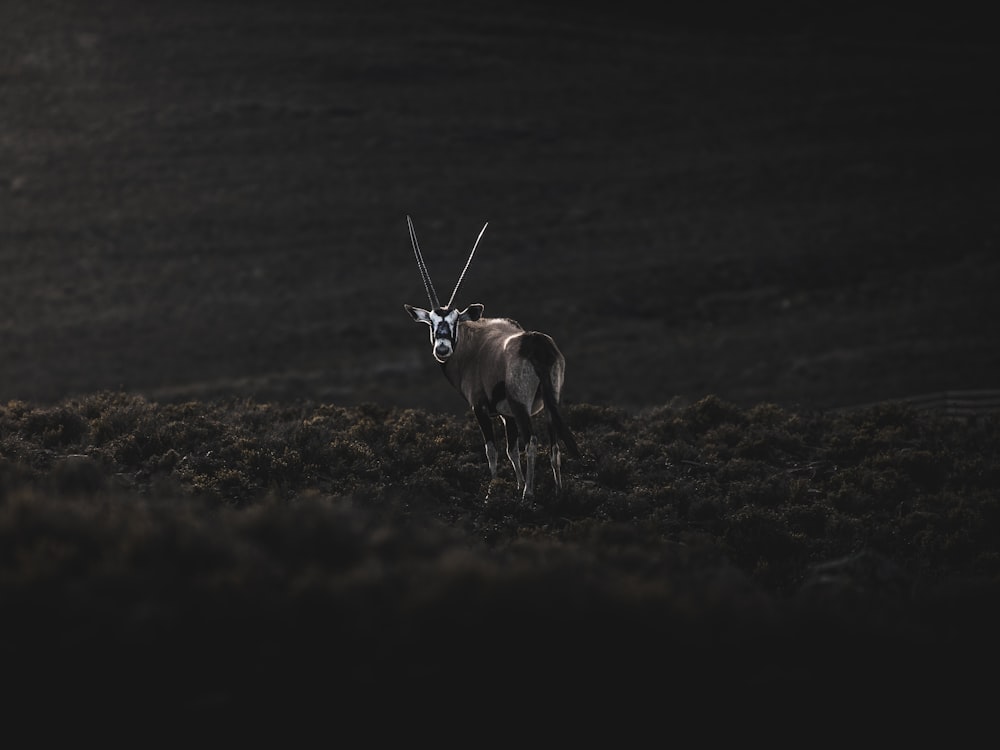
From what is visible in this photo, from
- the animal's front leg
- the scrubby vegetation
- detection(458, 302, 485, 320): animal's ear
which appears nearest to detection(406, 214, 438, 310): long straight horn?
detection(458, 302, 485, 320): animal's ear

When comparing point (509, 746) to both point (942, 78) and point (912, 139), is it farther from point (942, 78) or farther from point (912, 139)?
point (942, 78)

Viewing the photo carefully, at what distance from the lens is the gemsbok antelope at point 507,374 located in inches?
425

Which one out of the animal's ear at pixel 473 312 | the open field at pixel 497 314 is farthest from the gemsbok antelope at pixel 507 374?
the open field at pixel 497 314

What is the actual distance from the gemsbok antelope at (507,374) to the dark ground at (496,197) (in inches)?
576

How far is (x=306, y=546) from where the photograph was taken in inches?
260

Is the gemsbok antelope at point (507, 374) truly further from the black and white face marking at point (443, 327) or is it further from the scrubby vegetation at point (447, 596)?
the scrubby vegetation at point (447, 596)

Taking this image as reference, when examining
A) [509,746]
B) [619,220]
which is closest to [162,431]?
[509,746]

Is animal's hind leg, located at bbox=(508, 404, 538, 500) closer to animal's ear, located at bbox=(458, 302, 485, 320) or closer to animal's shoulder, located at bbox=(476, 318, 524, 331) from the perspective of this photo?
animal's shoulder, located at bbox=(476, 318, 524, 331)

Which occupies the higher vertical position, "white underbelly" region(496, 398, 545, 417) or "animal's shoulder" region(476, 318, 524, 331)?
"animal's shoulder" region(476, 318, 524, 331)

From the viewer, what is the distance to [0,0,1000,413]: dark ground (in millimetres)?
40938

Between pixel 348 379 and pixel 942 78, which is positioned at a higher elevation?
pixel 942 78

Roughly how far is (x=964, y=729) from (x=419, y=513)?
6096 millimetres

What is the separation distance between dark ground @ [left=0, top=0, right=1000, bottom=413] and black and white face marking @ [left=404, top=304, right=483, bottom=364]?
14.9 metres

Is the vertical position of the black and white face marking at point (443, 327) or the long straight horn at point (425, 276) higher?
the long straight horn at point (425, 276)
